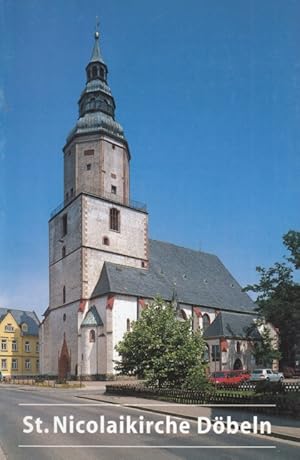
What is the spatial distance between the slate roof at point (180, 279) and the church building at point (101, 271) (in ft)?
0.52

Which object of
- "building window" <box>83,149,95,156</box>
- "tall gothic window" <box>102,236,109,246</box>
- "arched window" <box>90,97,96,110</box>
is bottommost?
"tall gothic window" <box>102,236,109,246</box>

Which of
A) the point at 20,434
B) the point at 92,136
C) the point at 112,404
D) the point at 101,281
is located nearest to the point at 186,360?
the point at 112,404

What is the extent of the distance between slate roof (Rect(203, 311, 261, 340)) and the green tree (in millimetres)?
26336

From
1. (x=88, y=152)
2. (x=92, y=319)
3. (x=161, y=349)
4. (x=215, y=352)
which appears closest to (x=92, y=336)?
(x=92, y=319)

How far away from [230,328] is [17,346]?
119 feet

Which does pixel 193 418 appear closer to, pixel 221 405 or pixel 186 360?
pixel 221 405

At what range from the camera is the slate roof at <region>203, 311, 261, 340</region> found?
54.0m

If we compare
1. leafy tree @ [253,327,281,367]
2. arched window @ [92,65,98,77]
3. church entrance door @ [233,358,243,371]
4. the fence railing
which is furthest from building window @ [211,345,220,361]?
arched window @ [92,65,98,77]

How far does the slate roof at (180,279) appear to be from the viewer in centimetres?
4984

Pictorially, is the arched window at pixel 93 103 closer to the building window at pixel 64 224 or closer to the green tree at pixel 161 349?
the building window at pixel 64 224

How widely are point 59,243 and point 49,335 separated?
10.3 metres

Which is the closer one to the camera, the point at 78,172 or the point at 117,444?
the point at 117,444

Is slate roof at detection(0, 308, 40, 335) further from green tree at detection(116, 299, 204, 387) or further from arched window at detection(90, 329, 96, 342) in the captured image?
green tree at detection(116, 299, 204, 387)

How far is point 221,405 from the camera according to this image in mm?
18734
